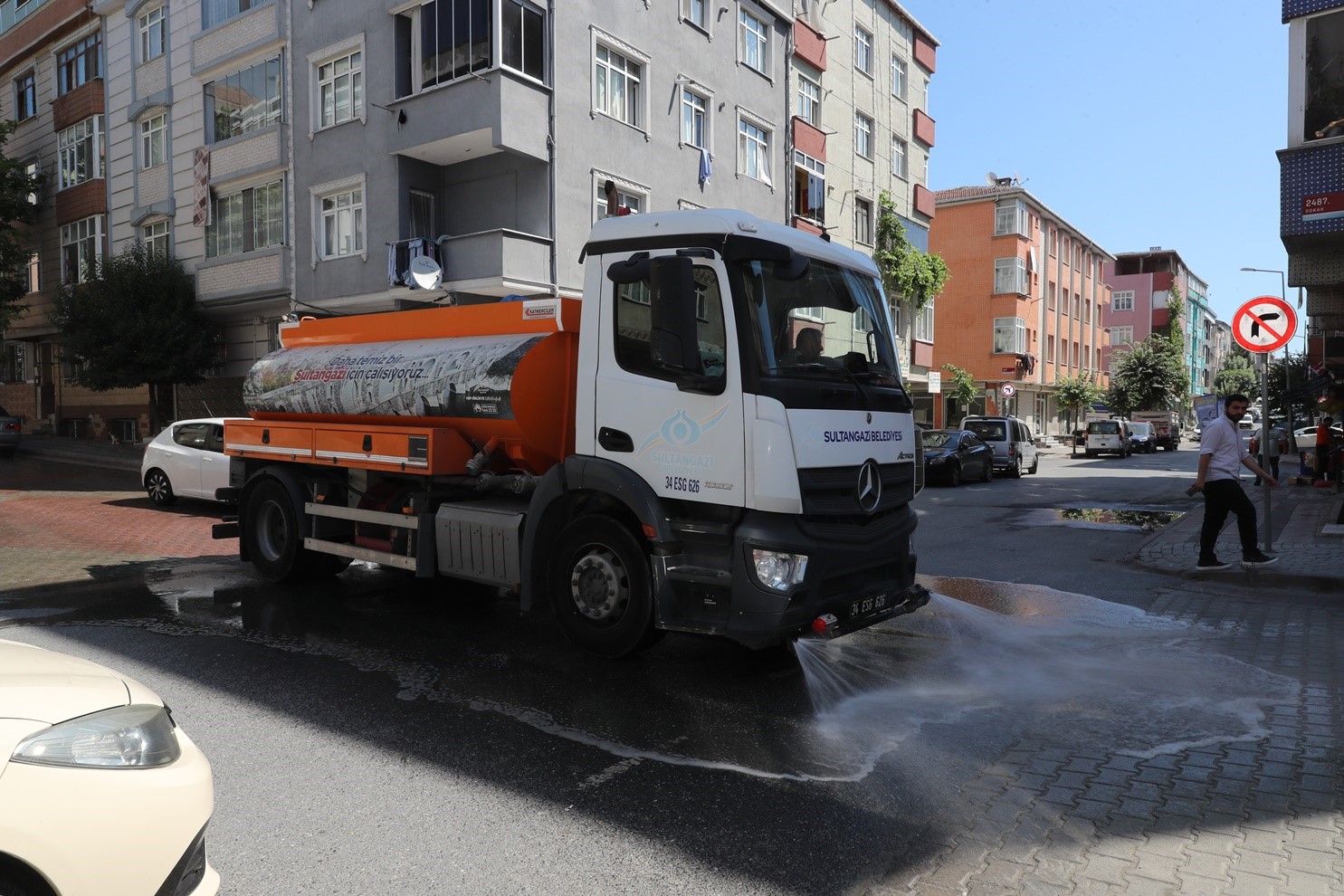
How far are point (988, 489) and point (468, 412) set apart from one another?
59.4 ft

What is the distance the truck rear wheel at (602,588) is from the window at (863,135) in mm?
31486

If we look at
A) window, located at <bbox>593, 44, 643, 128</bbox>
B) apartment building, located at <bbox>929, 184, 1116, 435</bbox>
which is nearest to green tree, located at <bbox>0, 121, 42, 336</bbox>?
window, located at <bbox>593, 44, 643, 128</bbox>

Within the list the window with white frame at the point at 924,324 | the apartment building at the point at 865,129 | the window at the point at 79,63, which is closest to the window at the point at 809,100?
the apartment building at the point at 865,129

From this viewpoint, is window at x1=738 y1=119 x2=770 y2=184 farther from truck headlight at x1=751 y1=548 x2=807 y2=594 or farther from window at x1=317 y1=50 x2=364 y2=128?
truck headlight at x1=751 y1=548 x2=807 y2=594

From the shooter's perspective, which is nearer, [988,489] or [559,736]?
[559,736]

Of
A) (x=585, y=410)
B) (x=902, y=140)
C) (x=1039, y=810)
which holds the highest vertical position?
(x=902, y=140)

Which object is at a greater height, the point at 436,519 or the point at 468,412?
the point at 468,412

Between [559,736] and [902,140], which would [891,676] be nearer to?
[559,736]

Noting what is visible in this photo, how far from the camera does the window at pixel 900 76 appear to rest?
37.4 meters

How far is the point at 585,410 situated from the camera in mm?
6117

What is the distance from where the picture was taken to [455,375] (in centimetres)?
698

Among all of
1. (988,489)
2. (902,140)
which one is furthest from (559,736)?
(902,140)

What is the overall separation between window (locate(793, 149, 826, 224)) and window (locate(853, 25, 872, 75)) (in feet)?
18.4

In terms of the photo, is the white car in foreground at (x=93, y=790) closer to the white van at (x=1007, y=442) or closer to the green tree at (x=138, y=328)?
the green tree at (x=138, y=328)
